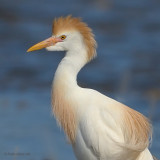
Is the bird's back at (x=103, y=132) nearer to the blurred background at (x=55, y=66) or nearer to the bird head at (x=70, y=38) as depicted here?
the blurred background at (x=55, y=66)

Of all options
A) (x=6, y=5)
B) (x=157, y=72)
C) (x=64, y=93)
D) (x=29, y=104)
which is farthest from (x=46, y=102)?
(x=6, y=5)

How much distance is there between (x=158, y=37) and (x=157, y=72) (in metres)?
1.91

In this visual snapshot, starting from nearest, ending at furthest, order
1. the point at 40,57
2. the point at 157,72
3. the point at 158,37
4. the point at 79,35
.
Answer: the point at 79,35 → the point at 157,72 → the point at 40,57 → the point at 158,37

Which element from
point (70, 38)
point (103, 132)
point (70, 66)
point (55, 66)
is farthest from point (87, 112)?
point (55, 66)

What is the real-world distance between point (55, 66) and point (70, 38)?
6.35 metres

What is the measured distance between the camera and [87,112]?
5.55 m

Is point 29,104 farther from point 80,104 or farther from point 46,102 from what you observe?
point 80,104

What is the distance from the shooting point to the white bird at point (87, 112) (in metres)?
5.55

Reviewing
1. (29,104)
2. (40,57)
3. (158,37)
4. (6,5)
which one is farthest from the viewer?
(6,5)

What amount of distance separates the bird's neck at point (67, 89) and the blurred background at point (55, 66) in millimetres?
388

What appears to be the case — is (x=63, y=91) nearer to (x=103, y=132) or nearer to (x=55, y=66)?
→ (x=103, y=132)

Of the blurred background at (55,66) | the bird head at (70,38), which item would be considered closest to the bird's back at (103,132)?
the blurred background at (55,66)

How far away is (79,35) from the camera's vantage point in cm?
557

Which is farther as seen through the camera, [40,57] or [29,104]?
[40,57]
